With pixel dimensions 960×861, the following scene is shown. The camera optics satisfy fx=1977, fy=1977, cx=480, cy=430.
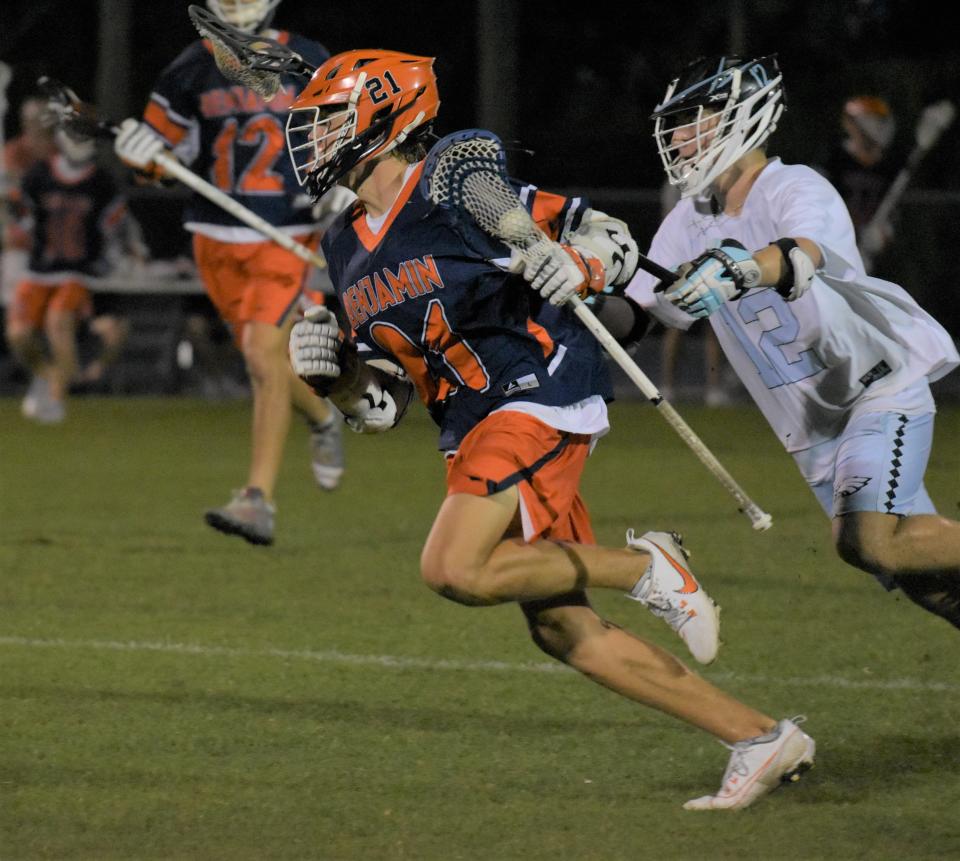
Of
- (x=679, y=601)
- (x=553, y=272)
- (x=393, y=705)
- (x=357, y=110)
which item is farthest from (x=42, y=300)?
(x=553, y=272)

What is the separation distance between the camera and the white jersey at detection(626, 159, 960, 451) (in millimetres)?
5297

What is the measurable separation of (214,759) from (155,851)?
804 mm

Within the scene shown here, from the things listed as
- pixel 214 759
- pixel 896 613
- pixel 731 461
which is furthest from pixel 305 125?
pixel 731 461

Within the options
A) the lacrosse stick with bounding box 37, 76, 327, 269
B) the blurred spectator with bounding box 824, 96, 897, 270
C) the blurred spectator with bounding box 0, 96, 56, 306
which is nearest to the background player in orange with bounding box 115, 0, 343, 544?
the lacrosse stick with bounding box 37, 76, 327, 269

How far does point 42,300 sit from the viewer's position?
15492mm

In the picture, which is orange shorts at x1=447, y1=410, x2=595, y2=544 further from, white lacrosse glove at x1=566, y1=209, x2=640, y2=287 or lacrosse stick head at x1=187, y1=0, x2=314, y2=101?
lacrosse stick head at x1=187, y1=0, x2=314, y2=101

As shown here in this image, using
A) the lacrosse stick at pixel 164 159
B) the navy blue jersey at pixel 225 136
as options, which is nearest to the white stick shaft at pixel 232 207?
the lacrosse stick at pixel 164 159

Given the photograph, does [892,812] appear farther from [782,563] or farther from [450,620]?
[782,563]

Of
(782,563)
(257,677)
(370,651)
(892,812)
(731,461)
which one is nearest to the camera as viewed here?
(892,812)

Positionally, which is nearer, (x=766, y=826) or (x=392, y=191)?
(x=766, y=826)

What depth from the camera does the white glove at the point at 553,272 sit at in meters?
4.65

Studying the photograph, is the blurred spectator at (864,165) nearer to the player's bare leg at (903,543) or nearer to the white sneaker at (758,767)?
the player's bare leg at (903,543)

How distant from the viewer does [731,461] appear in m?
12.2

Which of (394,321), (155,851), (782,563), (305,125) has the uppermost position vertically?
(305,125)
